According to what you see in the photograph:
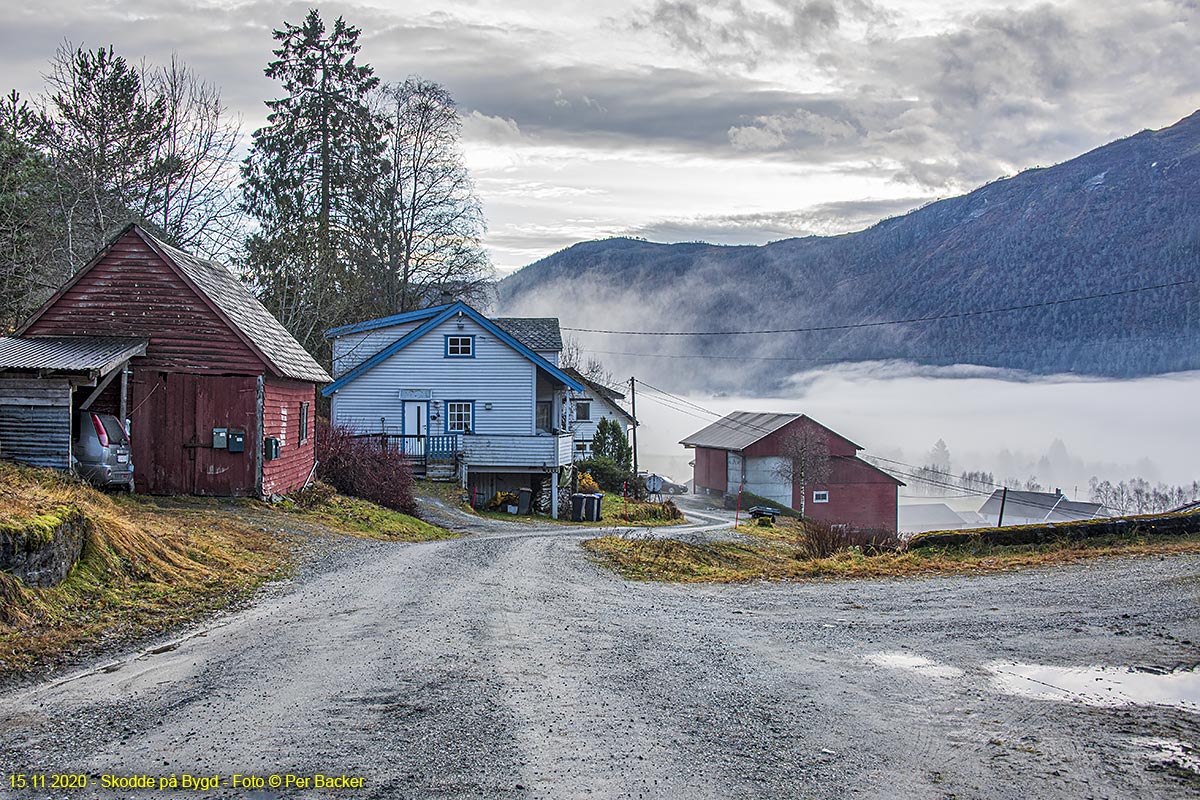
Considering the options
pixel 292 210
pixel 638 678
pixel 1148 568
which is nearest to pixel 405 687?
pixel 638 678

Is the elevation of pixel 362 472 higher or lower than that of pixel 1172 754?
higher

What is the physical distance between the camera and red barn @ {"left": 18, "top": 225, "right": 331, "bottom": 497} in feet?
70.2

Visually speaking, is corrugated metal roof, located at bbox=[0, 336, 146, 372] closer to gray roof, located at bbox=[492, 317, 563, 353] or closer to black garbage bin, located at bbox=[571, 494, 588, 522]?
black garbage bin, located at bbox=[571, 494, 588, 522]

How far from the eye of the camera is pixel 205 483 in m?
21.8

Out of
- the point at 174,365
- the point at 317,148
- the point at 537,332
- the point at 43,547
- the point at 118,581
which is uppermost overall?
the point at 317,148

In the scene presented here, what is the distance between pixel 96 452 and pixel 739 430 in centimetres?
5483

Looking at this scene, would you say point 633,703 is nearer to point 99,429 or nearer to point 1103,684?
point 1103,684

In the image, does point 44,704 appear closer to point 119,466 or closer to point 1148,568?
point 1148,568

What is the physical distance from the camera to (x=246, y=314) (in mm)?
23594

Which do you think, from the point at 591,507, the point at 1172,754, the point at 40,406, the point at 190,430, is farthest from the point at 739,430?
the point at 1172,754

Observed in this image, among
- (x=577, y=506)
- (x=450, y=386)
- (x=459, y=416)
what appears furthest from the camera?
(x=459, y=416)

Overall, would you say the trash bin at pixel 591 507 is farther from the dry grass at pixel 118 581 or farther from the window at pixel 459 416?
the dry grass at pixel 118 581

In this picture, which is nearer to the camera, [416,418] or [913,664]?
[913,664]

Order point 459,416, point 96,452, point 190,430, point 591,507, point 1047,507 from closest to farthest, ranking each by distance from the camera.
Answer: point 96,452
point 190,430
point 591,507
point 459,416
point 1047,507
